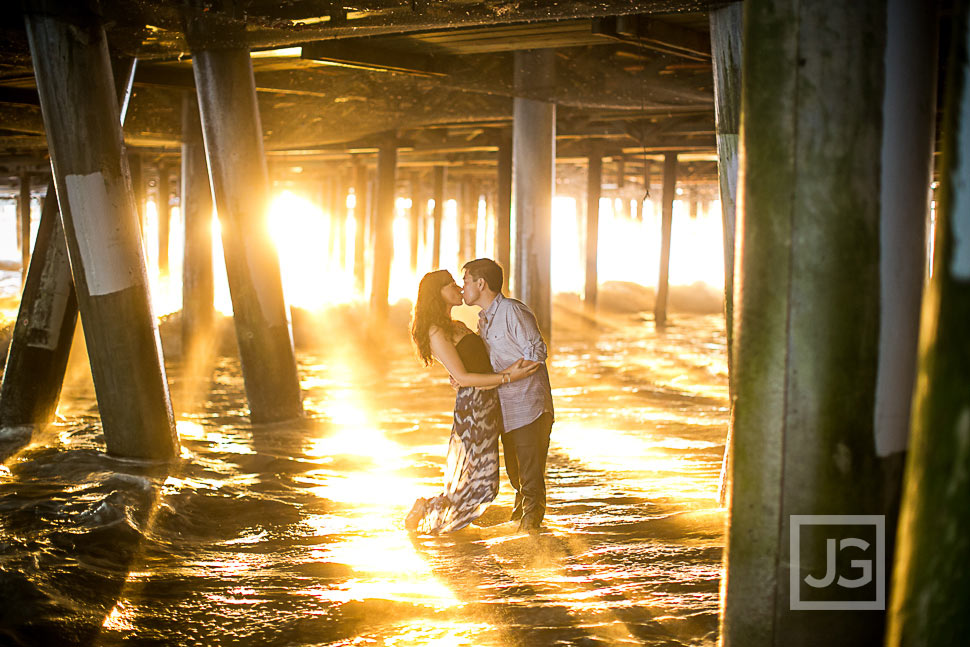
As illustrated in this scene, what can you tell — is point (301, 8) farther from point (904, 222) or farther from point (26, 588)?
point (904, 222)

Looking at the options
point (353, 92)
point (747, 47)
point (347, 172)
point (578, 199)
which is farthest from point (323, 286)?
point (747, 47)

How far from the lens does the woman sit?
489 cm

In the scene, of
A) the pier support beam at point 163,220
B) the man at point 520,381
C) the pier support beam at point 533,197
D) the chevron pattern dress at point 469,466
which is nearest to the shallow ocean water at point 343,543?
the chevron pattern dress at point 469,466

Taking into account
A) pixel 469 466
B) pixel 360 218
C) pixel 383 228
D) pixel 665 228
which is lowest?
pixel 469 466

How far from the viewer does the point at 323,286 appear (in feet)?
91.0

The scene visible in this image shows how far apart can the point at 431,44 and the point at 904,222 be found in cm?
753

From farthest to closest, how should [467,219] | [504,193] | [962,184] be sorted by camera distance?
[467,219], [504,193], [962,184]

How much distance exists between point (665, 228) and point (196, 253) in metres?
10.4

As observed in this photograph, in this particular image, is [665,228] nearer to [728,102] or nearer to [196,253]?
[196,253]

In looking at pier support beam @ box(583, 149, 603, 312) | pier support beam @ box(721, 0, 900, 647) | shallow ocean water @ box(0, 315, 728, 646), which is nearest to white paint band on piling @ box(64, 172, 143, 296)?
shallow ocean water @ box(0, 315, 728, 646)

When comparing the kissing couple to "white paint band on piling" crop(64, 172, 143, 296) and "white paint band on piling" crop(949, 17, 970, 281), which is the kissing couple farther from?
"white paint band on piling" crop(949, 17, 970, 281)

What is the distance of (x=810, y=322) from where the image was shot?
2.35 m

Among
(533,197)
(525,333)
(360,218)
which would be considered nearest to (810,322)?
(525,333)

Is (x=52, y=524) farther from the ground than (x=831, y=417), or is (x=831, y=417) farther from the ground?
(x=831, y=417)
